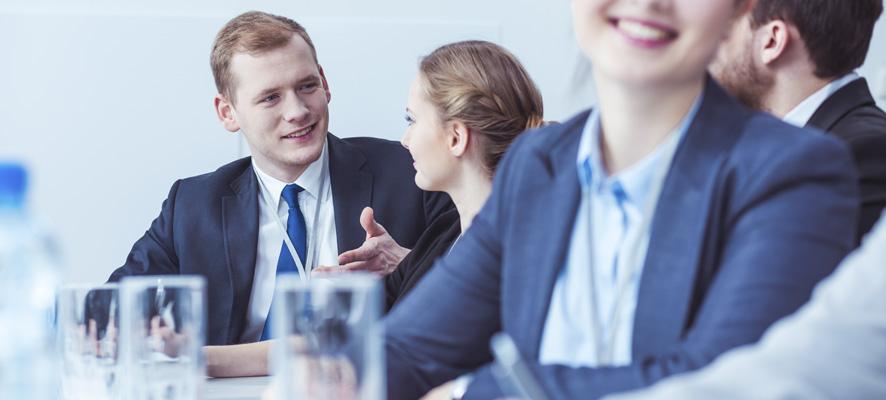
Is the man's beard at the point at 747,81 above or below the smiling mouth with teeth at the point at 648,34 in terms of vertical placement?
above

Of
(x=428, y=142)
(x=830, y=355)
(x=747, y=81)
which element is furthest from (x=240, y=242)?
(x=830, y=355)

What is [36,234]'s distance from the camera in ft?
3.46

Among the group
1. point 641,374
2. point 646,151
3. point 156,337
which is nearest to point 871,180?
point 646,151

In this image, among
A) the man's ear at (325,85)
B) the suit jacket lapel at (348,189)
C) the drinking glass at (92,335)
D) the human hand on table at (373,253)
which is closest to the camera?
the drinking glass at (92,335)

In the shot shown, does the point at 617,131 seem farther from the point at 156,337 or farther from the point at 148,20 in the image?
the point at 148,20

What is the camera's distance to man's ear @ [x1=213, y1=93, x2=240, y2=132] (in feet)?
10.4

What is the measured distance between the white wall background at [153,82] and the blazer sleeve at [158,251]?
1.45 feet

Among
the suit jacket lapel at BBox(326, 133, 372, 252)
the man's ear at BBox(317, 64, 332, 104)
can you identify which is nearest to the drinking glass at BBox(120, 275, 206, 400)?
the suit jacket lapel at BBox(326, 133, 372, 252)

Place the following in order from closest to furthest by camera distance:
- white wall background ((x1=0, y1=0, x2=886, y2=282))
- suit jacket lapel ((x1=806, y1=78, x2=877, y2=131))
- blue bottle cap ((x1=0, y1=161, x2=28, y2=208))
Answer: blue bottle cap ((x1=0, y1=161, x2=28, y2=208)) < suit jacket lapel ((x1=806, y1=78, x2=877, y2=131)) < white wall background ((x1=0, y1=0, x2=886, y2=282))

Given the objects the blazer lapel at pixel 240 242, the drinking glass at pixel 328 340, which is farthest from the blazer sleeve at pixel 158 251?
the drinking glass at pixel 328 340

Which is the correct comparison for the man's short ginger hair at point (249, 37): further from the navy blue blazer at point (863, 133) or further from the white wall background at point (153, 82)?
the navy blue blazer at point (863, 133)

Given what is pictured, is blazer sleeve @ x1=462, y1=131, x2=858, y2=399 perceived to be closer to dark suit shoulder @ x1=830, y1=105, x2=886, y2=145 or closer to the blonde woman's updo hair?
dark suit shoulder @ x1=830, y1=105, x2=886, y2=145

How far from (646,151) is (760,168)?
16 cm

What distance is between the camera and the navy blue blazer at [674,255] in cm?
106
